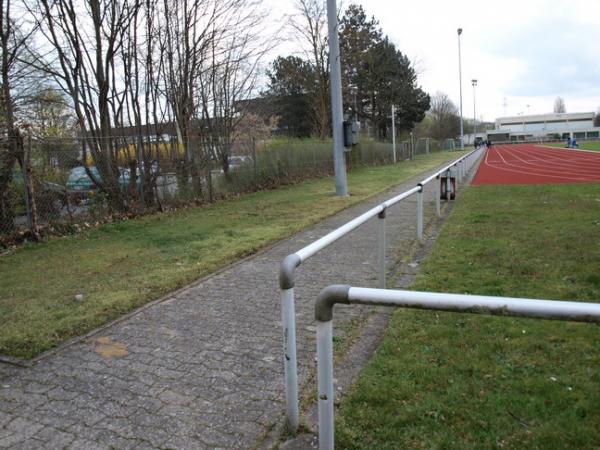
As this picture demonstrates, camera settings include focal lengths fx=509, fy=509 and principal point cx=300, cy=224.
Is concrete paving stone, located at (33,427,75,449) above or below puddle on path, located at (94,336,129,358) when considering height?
below

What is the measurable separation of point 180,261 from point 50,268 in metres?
1.80

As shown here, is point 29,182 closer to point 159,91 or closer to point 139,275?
point 139,275

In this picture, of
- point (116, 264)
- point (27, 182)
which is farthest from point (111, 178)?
point (116, 264)

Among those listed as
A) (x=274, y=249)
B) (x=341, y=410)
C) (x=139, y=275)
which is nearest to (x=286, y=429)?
(x=341, y=410)

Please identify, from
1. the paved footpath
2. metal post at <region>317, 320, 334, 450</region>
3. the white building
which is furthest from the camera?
the white building

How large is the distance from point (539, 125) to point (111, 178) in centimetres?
14603

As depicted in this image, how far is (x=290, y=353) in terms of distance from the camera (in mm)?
2738

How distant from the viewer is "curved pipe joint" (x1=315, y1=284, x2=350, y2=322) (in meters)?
2.23

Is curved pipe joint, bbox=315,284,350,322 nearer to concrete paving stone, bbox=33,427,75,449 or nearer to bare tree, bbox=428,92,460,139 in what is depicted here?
concrete paving stone, bbox=33,427,75,449

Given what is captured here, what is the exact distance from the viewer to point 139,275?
252 inches

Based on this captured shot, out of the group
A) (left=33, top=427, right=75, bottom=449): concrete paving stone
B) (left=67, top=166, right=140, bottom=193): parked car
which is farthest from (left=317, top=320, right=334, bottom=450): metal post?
(left=67, top=166, right=140, bottom=193): parked car

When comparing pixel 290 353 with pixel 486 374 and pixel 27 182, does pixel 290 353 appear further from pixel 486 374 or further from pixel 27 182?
pixel 27 182

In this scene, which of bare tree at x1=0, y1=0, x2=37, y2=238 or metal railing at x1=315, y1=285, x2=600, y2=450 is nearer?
metal railing at x1=315, y1=285, x2=600, y2=450

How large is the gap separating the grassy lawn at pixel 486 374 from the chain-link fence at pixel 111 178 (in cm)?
710
